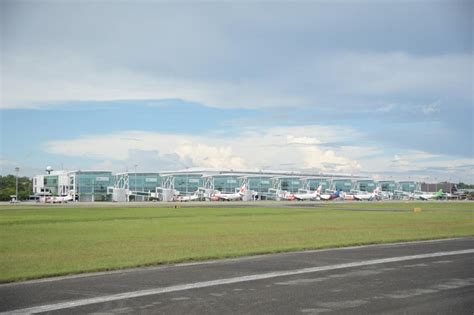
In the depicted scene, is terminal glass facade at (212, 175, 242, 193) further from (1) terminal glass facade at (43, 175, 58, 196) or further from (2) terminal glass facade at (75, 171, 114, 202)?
(1) terminal glass facade at (43, 175, 58, 196)

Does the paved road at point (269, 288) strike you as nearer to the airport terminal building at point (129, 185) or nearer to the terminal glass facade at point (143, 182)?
the airport terminal building at point (129, 185)

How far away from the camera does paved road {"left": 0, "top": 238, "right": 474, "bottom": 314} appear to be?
1144cm

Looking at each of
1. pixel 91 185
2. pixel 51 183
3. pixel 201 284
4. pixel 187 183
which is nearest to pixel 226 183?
pixel 187 183

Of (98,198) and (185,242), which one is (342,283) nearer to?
(185,242)

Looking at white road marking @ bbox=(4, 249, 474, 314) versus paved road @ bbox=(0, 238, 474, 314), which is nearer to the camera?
paved road @ bbox=(0, 238, 474, 314)

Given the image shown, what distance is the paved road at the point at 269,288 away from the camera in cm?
1144

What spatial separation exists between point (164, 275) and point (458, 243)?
1696cm

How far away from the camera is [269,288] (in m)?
13.8

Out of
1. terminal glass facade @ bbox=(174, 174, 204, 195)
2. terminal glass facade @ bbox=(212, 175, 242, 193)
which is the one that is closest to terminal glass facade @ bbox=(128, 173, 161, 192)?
terminal glass facade @ bbox=(174, 174, 204, 195)

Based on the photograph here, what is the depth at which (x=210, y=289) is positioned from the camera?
1374cm

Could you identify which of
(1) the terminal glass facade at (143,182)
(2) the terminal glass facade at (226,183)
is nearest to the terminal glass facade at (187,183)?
(2) the terminal glass facade at (226,183)

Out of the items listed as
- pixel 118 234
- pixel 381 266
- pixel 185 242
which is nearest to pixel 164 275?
pixel 381 266

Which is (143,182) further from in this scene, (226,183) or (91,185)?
(226,183)

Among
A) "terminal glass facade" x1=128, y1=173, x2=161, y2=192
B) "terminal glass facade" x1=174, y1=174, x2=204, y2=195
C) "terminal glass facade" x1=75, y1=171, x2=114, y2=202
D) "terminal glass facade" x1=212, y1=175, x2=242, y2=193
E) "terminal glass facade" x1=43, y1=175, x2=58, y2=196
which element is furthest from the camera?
"terminal glass facade" x1=212, y1=175, x2=242, y2=193
